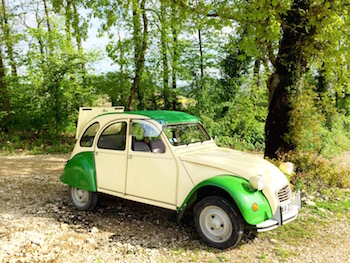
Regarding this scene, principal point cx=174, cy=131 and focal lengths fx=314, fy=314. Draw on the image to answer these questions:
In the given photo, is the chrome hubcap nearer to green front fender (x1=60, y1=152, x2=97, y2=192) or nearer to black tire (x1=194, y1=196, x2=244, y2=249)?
black tire (x1=194, y1=196, x2=244, y2=249)

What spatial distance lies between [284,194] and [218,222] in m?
1.05

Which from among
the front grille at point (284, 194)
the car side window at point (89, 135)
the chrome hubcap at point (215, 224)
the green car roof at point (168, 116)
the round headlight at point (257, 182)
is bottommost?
the chrome hubcap at point (215, 224)

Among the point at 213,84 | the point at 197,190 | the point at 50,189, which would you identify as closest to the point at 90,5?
the point at 50,189

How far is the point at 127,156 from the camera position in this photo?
512cm

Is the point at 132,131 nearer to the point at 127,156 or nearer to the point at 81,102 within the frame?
the point at 127,156

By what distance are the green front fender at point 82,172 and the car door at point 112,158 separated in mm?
102

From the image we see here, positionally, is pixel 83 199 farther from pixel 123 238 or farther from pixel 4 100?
pixel 4 100

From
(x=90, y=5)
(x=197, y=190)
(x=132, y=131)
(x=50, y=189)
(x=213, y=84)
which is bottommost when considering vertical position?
(x=50, y=189)

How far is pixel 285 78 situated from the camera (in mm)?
7887

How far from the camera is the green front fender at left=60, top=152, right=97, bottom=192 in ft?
18.0

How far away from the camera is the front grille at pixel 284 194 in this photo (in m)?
4.42

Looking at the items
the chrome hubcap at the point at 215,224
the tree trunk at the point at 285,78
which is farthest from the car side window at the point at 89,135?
the tree trunk at the point at 285,78

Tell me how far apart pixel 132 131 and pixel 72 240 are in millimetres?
1858

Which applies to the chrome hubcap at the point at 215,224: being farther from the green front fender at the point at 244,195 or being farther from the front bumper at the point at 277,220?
the front bumper at the point at 277,220
